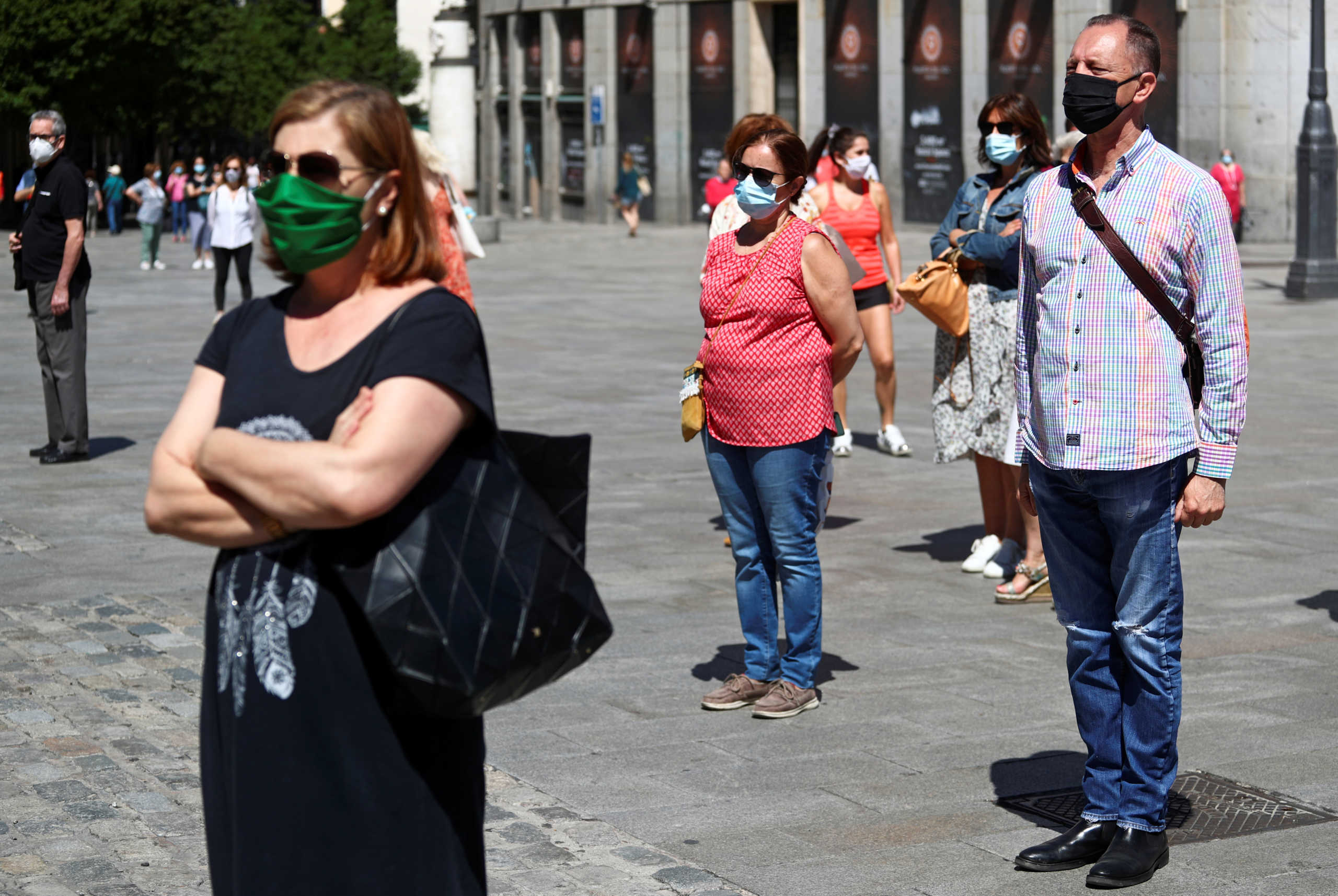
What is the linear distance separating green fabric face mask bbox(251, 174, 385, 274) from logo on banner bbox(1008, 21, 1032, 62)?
32924mm

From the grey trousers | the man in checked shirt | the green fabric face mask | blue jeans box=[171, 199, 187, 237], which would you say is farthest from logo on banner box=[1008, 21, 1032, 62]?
the green fabric face mask

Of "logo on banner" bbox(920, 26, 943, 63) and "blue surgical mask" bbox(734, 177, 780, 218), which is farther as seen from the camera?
"logo on banner" bbox(920, 26, 943, 63)

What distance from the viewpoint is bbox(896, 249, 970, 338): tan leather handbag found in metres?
7.73

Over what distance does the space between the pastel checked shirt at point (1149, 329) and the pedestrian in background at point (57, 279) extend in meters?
7.85

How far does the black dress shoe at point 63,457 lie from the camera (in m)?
11.1

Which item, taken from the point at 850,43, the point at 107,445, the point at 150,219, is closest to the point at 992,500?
the point at 107,445

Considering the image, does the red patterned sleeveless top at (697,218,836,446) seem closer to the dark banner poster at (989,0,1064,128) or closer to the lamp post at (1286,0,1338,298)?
the lamp post at (1286,0,1338,298)

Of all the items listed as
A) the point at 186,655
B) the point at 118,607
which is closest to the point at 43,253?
the point at 118,607

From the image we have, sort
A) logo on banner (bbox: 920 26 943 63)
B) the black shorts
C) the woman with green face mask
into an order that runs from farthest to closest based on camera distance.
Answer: logo on banner (bbox: 920 26 943 63) → the black shorts → the woman with green face mask

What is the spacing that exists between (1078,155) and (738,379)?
5.61 feet

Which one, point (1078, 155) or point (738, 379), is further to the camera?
point (738, 379)

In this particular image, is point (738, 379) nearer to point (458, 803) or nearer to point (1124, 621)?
point (1124, 621)

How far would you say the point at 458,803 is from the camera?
112 inches

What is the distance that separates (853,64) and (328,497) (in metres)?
37.2
